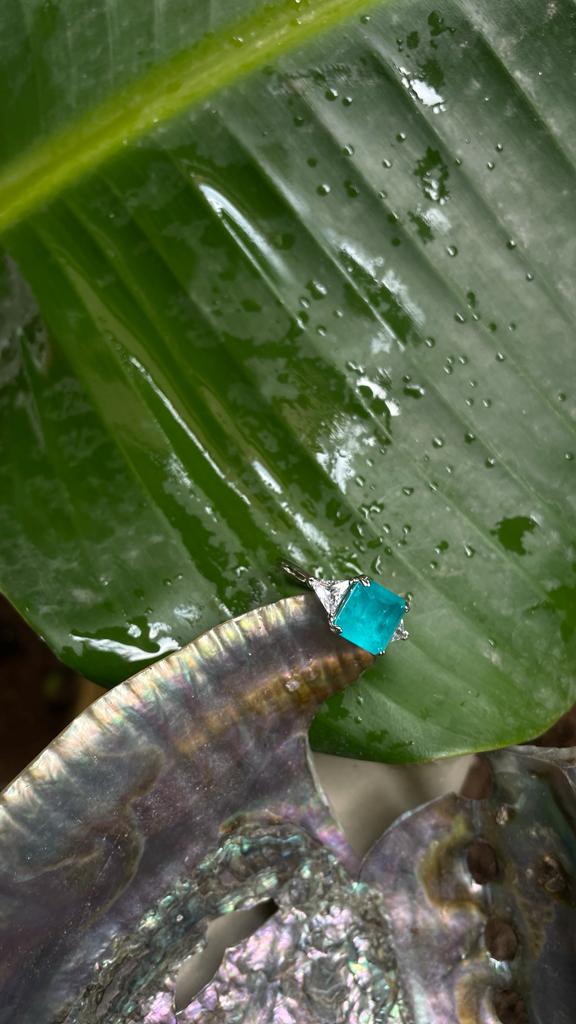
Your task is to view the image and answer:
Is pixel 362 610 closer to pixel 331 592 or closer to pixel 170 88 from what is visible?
pixel 331 592

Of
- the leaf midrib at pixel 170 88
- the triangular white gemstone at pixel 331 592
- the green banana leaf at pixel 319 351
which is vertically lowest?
the triangular white gemstone at pixel 331 592

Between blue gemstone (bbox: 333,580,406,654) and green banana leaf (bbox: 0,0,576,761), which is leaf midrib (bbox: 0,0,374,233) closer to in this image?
green banana leaf (bbox: 0,0,576,761)

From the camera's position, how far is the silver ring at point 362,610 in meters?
1.03

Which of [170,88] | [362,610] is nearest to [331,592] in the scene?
[362,610]

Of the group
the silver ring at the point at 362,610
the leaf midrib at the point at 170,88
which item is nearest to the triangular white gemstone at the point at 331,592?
the silver ring at the point at 362,610

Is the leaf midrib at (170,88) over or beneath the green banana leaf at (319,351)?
over

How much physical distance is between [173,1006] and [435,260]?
87cm

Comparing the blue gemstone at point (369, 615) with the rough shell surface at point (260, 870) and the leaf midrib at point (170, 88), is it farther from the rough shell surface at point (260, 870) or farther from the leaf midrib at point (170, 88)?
the leaf midrib at point (170, 88)

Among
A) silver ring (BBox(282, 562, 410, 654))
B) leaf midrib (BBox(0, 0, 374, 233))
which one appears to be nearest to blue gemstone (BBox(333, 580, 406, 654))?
silver ring (BBox(282, 562, 410, 654))

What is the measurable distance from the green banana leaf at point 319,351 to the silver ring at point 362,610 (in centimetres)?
4

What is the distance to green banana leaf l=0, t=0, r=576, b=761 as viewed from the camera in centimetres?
100

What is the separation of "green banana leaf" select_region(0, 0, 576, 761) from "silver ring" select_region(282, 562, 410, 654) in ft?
0.14

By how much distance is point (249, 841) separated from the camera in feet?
3.50

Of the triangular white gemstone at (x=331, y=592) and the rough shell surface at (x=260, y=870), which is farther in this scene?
the triangular white gemstone at (x=331, y=592)
